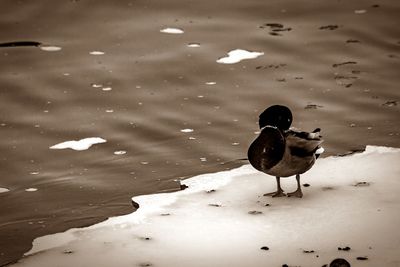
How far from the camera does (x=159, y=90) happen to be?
790 cm

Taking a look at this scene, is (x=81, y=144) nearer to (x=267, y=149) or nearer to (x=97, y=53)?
(x=267, y=149)

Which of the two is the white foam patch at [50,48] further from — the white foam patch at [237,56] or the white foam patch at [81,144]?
the white foam patch at [81,144]

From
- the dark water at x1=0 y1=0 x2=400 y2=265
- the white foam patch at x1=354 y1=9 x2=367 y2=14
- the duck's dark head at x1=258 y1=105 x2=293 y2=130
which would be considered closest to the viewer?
the duck's dark head at x1=258 y1=105 x2=293 y2=130

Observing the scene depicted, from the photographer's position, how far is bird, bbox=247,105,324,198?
5293 millimetres

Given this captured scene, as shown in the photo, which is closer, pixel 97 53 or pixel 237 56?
pixel 237 56

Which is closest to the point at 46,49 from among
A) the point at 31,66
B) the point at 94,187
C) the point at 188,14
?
the point at 31,66

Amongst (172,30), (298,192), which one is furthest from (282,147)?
(172,30)

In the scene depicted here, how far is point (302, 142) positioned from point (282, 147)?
0.46ft

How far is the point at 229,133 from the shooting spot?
692cm

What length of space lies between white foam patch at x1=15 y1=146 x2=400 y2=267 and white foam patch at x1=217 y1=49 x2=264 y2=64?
108 inches

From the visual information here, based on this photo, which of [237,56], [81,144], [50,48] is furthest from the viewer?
[50,48]

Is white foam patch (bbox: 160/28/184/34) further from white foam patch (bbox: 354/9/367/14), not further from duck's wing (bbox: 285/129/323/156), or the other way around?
duck's wing (bbox: 285/129/323/156)

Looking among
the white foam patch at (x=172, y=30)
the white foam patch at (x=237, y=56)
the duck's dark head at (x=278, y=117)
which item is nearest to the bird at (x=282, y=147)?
the duck's dark head at (x=278, y=117)

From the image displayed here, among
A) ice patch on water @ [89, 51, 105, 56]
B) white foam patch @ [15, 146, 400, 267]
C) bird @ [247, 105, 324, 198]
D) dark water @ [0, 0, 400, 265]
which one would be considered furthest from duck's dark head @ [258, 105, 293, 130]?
ice patch on water @ [89, 51, 105, 56]
